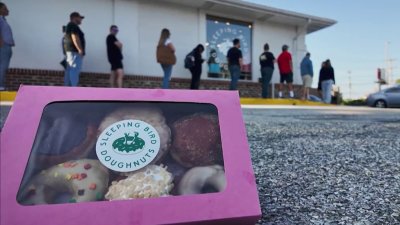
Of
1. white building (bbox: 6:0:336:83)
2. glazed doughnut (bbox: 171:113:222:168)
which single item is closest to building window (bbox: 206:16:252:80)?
white building (bbox: 6:0:336:83)

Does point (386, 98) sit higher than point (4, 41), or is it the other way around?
point (4, 41)

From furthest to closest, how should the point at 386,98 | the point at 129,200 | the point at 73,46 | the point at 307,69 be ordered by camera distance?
the point at 386,98 → the point at 307,69 → the point at 73,46 → the point at 129,200

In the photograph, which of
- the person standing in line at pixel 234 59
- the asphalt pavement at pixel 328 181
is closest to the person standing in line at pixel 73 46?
the person standing in line at pixel 234 59

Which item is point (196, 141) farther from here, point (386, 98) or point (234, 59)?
point (386, 98)

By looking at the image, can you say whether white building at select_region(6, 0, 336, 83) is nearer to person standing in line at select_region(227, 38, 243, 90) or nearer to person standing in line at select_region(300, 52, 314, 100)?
person standing in line at select_region(300, 52, 314, 100)

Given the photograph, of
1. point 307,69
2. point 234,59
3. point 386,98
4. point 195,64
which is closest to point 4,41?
point 195,64

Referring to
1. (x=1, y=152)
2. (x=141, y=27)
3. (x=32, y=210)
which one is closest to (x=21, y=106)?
(x=1, y=152)
